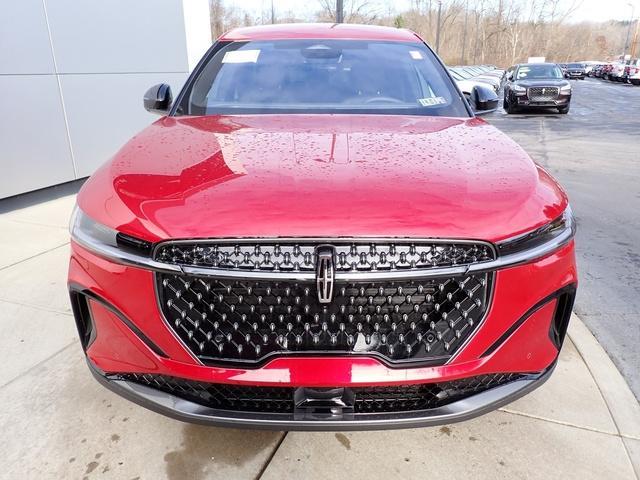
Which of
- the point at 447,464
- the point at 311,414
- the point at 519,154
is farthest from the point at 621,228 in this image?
the point at 311,414

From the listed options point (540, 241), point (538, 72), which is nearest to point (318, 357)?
point (540, 241)

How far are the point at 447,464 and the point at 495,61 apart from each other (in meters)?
79.1

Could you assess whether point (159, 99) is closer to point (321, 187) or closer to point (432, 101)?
point (432, 101)

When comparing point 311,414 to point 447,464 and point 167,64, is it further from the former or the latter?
point 167,64

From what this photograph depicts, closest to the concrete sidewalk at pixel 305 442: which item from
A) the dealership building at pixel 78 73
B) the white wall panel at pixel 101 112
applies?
the dealership building at pixel 78 73

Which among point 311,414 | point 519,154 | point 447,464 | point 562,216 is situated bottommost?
point 447,464

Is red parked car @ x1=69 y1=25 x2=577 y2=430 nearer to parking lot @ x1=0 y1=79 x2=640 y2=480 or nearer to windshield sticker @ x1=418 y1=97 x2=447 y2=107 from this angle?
parking lot @ x1=0 y1=79 x2=640 y2=480

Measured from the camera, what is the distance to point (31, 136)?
18.0ft

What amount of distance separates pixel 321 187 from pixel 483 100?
84.3 inches

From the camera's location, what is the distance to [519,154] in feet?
6.83

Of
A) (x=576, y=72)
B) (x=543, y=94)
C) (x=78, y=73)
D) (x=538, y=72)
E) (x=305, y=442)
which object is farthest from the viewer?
(x=576, y=72)

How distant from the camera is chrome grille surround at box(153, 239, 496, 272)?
1.51 meters

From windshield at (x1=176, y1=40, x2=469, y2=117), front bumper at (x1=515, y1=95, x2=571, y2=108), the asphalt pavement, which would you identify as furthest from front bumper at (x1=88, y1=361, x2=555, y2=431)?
front bumper at (x1=515, y1=95, x2=571, y2=108)

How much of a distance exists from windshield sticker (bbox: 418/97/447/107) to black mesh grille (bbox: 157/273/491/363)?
1541 mm
